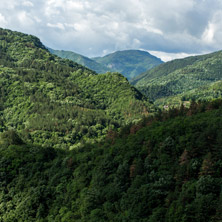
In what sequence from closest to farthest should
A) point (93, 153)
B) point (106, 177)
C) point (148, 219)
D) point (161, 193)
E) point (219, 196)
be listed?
point (219, 196) < point (148, 219) < point (161, 193) < point (106, 177) < point (93, 153)

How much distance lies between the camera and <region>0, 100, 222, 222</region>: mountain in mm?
71500

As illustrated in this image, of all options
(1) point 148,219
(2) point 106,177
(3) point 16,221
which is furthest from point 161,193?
(3) point 16,221

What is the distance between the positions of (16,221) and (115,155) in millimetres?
46530

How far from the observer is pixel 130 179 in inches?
3706

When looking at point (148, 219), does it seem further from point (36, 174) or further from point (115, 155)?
point (36, 174)

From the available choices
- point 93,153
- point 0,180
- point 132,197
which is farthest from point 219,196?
point 0,180

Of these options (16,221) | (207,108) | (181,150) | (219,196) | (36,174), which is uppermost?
(207,108)

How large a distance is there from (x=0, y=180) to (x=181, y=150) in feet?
271

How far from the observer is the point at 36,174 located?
12381 cm

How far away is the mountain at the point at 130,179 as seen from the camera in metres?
71.5

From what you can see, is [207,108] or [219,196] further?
[207,108]

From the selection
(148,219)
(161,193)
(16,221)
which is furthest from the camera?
(16,221)

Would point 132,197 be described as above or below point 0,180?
above

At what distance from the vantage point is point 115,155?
369 feet
